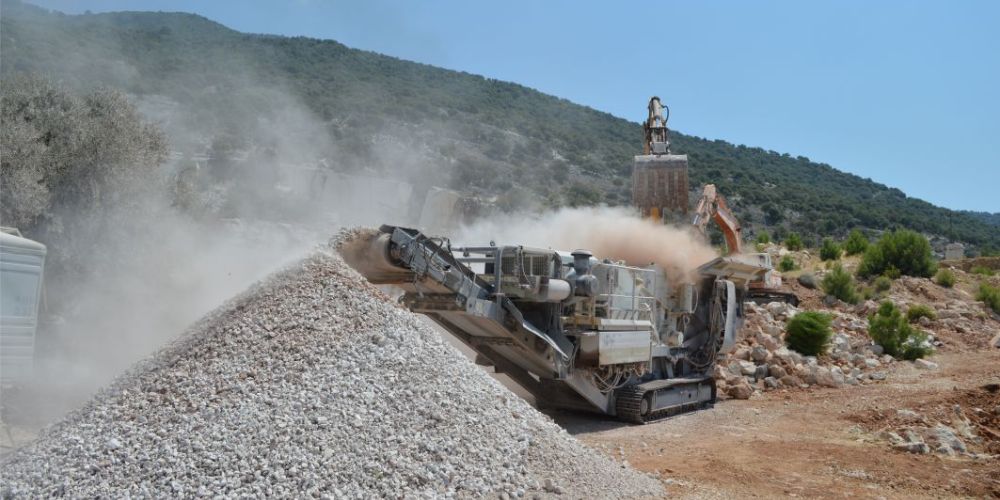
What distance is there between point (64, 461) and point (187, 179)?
12.7m

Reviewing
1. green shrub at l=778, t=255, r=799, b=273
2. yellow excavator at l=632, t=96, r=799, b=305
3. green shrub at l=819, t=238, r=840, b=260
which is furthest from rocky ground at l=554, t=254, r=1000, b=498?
green shrub at l=819, t=238, r=840, b=260

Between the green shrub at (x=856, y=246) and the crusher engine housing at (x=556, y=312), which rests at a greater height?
the green shrub at (x=856, y=246)

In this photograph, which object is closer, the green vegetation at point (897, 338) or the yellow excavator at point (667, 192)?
the yellow excavator at point (667, 192)

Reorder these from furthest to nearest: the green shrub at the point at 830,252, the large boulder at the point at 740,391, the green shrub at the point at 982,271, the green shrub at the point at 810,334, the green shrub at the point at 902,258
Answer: the green shrub at the point at 830,252
the green shrub at the point at 982,271
the green shrub at the point at 902,258
the green shrub at the point at 810,334
the large boulder at the point at 740,391

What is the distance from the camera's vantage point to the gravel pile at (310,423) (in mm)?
5465

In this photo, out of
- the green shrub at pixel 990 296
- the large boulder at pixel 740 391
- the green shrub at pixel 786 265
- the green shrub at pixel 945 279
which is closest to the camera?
the large boulder at pixel 740 391

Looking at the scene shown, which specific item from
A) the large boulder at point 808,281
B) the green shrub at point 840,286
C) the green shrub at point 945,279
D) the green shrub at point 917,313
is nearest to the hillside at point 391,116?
the large boulder at point 808,281

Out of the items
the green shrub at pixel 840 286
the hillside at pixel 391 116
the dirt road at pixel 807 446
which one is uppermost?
the hillside at pixel 391 116

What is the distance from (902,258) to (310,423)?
2941 cm

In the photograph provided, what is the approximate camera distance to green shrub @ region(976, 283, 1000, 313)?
2661 cm

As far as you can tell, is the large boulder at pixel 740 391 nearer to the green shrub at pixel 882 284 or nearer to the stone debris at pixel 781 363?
the stone debris at pixel 781 363

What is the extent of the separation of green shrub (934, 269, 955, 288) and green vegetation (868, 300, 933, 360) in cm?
953

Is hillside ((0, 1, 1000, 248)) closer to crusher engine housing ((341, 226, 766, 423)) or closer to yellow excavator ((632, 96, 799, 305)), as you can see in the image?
yellow excavator ((632, 96, 799, 305))

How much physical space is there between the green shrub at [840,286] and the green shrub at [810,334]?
7819mm
